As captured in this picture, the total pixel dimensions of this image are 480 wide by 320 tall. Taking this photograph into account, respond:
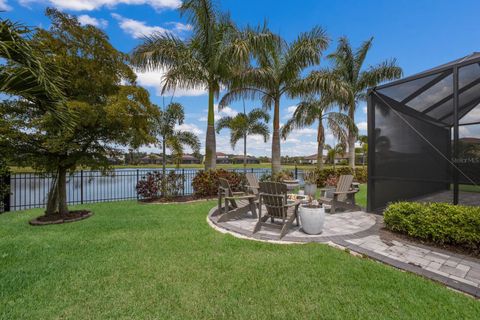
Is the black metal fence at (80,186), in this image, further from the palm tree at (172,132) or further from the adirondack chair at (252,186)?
the adirondack chair at (252,186)

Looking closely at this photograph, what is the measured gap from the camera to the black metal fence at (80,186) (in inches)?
282

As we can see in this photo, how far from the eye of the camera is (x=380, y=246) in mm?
3848

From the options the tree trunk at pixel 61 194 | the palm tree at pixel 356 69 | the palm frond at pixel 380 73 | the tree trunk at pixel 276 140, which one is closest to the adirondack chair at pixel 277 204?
the tree trunk at pixel 61 194

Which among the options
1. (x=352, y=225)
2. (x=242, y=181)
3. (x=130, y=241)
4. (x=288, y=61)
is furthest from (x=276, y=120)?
(x=130, y=241)

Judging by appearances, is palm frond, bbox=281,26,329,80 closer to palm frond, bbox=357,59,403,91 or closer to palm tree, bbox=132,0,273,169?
palm tree, bbox=132,0,273,169

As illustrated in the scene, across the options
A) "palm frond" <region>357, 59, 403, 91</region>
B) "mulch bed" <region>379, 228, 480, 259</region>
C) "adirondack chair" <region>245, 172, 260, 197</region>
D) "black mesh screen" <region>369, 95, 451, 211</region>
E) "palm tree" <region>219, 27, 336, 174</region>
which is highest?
"palm frond" <region>357, 59, 403, 91</region>

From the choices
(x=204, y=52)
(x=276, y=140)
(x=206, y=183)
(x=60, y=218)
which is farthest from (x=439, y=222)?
(x=204, y=52)

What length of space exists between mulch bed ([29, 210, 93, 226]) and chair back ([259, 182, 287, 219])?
4938 millimetres

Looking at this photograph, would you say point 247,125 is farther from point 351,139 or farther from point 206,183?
point 351,139

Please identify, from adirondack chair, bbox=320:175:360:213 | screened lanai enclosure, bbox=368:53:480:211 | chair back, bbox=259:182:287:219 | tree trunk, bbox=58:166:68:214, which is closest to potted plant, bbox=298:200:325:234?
chair back, bbox=259:182:287:219

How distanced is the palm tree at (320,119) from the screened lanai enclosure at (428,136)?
220 inches

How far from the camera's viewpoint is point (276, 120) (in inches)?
417

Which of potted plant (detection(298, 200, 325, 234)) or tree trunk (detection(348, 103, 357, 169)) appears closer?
potted plant (detection(298, 200, 325, 234))

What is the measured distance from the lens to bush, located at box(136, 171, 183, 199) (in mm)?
8492
